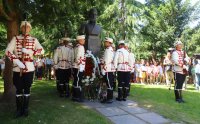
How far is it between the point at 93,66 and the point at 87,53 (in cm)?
47

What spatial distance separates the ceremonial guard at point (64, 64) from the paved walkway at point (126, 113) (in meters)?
1.33

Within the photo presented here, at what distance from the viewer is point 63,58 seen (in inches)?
409

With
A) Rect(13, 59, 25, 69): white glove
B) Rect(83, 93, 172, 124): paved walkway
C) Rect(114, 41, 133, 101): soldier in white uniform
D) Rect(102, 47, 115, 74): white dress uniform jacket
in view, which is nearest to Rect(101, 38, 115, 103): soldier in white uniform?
Rect(102, 47, 115, 74): white dress uniform jacket

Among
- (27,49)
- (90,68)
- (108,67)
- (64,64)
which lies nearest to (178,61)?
(108,67)

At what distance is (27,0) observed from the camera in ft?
27.7

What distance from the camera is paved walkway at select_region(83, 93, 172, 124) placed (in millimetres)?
7400

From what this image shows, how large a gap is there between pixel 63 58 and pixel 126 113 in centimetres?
342

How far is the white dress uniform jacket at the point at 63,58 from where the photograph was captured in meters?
10.4

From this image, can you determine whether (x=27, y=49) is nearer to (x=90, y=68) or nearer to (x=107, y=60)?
(x=107, y=60)

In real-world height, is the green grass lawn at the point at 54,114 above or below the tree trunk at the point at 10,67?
below

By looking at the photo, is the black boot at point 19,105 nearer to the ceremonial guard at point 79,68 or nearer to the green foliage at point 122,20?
the ceremonial guard at point 79,68

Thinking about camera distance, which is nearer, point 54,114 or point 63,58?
point 54,114

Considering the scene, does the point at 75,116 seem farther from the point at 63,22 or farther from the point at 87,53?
the point at 63,22

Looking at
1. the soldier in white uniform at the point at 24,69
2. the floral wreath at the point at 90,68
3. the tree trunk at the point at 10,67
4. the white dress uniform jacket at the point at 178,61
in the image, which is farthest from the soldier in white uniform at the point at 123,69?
the soldier in white uniform at the point at 24,69
